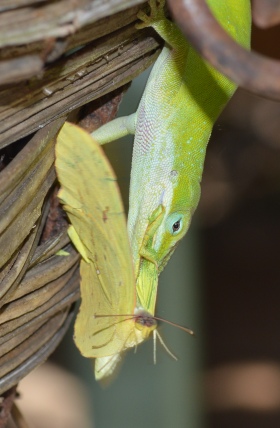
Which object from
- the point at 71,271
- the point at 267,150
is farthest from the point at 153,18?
the point at 267,150

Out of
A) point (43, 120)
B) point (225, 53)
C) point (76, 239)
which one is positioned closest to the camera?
point (225, 53)

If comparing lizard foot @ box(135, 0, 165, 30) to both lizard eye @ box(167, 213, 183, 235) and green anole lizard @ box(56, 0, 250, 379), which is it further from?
lizard eye @ box(167, 213, 183, 235)

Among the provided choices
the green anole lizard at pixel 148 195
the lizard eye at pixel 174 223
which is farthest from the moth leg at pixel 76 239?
the lizard eye at pixel 174 223

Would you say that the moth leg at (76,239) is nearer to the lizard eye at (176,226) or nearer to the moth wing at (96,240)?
the moth wing at (96,240)

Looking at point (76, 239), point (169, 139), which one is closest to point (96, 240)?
point (76, 239)

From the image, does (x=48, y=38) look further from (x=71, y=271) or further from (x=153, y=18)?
(x=71, y=271)

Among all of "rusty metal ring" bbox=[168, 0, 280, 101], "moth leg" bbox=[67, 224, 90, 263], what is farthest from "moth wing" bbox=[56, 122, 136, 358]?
"rusty metal ring" bbox=[168, 0, 280, 101]

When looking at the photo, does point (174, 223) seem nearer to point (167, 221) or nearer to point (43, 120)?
point (167, 221)
